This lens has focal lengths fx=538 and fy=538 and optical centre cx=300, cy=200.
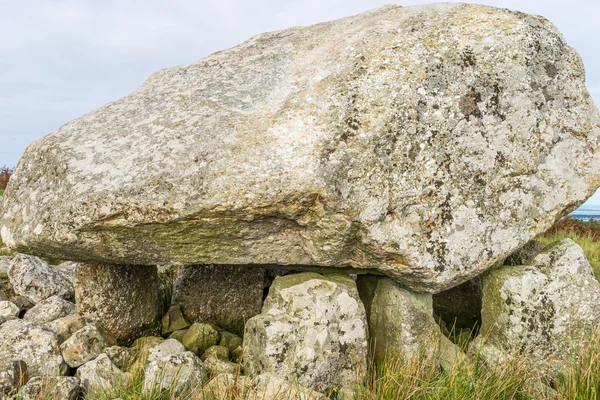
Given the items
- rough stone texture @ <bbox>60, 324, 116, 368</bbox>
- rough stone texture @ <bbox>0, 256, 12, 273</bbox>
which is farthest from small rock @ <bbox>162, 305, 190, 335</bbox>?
rough stone texture @ <bbox>0, 256, 12, 273</bbox>

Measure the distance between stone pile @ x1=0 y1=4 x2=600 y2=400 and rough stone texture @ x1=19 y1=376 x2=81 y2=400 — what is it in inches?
0.8

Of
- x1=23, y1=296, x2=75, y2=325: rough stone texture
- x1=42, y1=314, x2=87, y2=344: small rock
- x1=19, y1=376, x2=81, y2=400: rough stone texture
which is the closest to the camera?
x1=19, y1=376, x2=81, y2=400: rough stone texture

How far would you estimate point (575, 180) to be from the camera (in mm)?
4984

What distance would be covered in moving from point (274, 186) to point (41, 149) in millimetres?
2306

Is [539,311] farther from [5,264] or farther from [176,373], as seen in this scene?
[5,264]

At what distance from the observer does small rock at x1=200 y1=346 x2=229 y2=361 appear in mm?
5094

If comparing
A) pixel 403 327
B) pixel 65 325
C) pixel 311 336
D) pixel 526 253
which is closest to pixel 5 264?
pixel 65 325

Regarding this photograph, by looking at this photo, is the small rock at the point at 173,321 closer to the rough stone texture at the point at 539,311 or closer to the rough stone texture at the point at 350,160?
the rough stone texture at the point at 350,160

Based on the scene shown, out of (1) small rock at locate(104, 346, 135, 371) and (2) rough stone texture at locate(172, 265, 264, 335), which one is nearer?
(1) small rock at locate(104, 346, 135, 371)

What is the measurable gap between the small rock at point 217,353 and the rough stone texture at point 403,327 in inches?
55.7

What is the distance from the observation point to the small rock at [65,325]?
5261 mm

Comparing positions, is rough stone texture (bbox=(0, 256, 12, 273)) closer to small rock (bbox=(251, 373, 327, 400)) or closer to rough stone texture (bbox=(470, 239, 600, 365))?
small rock (bbox=(251, 373, 327, 400))

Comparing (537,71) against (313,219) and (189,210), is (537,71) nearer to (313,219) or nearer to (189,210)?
(313,219)

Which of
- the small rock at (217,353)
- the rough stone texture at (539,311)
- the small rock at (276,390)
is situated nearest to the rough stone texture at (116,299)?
the small rock at (217,353)
